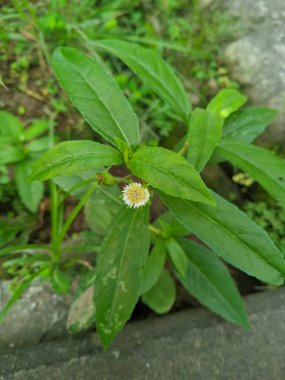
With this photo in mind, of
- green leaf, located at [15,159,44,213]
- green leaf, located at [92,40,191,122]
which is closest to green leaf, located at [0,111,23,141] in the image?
green leaf, located at [15,159,44,213]

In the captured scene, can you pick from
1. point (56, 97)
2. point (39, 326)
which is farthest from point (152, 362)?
point (56, 97)

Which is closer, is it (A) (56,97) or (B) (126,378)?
(B) (126,378)

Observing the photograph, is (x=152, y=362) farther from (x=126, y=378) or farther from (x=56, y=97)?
(x=56, y=97)

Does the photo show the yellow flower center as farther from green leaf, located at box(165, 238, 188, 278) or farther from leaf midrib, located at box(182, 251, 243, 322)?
leaf midrib, located at box(182, 251, 243, 322)

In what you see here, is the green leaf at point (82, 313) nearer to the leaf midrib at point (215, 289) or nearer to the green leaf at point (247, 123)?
the leaf midrib at point (215, 289)

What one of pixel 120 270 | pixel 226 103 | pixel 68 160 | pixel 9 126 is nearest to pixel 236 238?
pixel 120 270

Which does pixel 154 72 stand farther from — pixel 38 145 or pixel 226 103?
pixel 38 145
